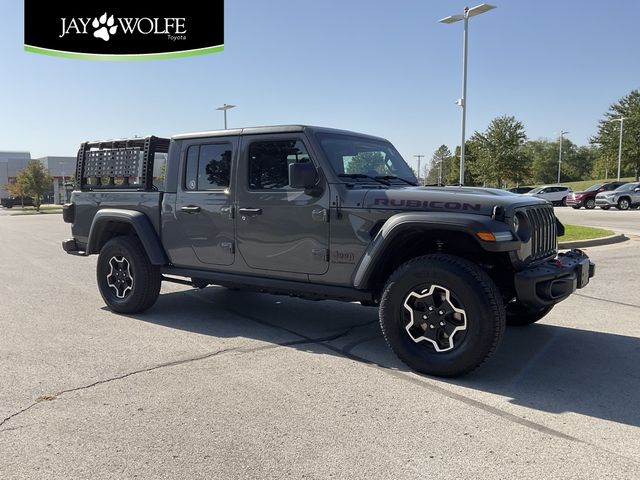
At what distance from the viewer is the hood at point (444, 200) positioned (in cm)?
387

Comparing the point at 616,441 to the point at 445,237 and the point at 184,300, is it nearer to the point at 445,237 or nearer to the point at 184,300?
the point at 445,237

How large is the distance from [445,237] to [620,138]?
193 feet

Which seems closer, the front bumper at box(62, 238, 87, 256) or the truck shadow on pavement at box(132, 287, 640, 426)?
the truck shadow on pavement at box(132, 287, 640, 426)

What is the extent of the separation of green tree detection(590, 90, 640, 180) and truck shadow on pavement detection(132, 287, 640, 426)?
192 feet

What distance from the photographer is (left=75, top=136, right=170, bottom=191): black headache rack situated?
19.5ft

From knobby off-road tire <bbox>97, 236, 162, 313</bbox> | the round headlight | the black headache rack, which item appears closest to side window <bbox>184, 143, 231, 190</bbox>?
the black headache rack

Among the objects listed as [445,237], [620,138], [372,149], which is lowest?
[445,237]

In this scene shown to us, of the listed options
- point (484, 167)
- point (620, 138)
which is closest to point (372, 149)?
point (484, 167)

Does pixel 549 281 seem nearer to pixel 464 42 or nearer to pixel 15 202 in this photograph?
pixel 464 42

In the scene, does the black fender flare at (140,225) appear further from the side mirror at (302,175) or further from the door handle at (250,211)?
the side mirror at (302,175)

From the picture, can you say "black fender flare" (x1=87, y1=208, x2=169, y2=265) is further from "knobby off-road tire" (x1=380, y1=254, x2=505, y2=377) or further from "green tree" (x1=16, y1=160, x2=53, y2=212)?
"green tree" (x1=16, y1=160, x2=53, y2=212)

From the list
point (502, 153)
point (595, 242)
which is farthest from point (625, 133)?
point (595, 242)

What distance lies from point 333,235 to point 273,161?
3.24 ft

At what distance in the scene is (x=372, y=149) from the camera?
17.2ft
